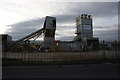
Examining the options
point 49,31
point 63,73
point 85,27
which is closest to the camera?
point 63,73

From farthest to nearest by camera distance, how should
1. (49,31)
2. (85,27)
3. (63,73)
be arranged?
(85,27), (49,31), (63,73)

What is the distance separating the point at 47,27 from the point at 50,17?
2590 mm

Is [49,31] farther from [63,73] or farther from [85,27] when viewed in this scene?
[85,27]

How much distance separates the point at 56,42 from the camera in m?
22.1

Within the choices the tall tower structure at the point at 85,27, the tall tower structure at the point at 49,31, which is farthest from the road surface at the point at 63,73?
the tall tower structure at the point at 85,27

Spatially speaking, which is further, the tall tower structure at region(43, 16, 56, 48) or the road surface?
the tall tower structure at region(43, 16, 56, 48)

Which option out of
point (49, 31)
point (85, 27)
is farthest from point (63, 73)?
point (85, 27)

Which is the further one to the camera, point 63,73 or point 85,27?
point 85,27

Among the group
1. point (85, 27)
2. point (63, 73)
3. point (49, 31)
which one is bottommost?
point (63, 73)

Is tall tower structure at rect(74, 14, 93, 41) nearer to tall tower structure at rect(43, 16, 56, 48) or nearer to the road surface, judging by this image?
tall tower structure at rect(43, 16, 56, 48)

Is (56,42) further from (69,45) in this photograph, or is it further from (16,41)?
(16,41)

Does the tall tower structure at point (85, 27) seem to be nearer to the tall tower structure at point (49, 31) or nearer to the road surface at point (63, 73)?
the tall tower structure at point (49, 31)

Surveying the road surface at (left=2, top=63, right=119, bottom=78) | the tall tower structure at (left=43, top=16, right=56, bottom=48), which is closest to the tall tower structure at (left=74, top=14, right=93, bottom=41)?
the tall tower structure at (left=43, top=16, right=56, bottom=48)

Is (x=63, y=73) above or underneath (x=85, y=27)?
underneath
